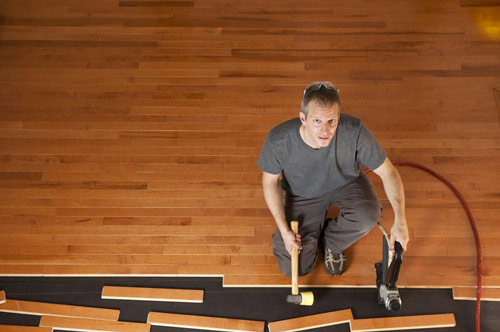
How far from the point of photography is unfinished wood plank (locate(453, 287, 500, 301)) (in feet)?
8.41

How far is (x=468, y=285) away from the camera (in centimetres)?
260

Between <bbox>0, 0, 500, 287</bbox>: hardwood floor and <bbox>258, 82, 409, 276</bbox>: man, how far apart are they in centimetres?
24

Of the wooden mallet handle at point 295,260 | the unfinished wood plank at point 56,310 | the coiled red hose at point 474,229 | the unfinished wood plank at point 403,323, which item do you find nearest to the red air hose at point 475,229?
the coiled red hose at point 474,229

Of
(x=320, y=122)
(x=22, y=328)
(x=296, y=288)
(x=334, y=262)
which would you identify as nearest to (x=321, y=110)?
(x=320, y=122)

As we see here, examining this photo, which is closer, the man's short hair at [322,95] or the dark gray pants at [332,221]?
the man's short hair at [322,95]

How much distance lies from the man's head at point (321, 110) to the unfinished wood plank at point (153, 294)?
3.73 ft

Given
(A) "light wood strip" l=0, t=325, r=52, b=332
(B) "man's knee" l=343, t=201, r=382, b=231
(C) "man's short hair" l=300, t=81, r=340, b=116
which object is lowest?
(A) "light wood strip" l=0, t=325, r=52, b=332

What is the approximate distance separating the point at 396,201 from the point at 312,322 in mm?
790

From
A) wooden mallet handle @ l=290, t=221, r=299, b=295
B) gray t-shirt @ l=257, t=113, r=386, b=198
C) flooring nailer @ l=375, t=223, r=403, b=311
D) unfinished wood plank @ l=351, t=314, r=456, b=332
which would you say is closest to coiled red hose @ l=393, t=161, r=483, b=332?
unfinished wood plank @ l=351, t=314, r=456, b=332

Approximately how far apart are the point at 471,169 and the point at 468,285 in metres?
0.71

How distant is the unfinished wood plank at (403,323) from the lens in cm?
248

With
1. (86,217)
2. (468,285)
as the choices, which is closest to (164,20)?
(86,217)

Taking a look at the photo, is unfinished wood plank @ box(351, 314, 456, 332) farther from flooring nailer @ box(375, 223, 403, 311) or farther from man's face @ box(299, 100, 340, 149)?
man's face @ box(299, 100, 340, 149)

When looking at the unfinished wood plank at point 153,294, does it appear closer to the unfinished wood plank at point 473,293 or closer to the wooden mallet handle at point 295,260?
the wooden mallet handle at point 295,260
